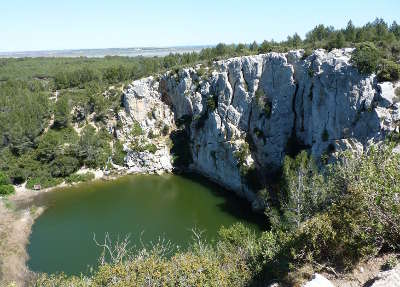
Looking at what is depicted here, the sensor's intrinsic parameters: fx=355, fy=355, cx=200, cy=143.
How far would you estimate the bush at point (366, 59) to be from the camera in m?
31.1

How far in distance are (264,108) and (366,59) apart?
12.8 metres

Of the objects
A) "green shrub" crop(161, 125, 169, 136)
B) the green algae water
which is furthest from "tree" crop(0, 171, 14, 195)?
"green shrub" crop(161, 125, 169, 136)

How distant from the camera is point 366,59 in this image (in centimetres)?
3145

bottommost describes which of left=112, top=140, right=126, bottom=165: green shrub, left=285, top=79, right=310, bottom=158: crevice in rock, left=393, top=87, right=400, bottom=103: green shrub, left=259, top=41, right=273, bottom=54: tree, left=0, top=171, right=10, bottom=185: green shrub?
left=0, top=171, right=10, bottom=185: green shrub

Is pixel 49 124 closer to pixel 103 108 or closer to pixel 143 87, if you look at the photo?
pixel 103 108

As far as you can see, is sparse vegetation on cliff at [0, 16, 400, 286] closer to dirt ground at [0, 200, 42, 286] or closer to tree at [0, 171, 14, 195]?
tree at [0, 171, 14, 195]

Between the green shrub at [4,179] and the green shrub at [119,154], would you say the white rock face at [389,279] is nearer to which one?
the green shrub at [119,154]

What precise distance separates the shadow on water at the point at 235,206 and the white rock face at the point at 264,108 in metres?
1.02

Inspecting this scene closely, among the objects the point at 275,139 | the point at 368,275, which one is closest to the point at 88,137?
the point at 275,139

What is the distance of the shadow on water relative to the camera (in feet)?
117

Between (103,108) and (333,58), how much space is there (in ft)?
120

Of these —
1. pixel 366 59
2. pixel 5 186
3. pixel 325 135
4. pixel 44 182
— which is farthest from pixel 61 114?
pixel 366 59

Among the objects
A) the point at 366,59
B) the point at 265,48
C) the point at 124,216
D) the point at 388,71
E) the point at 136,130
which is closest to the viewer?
the point at 388,71

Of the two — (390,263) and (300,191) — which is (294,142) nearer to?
(300,191)
